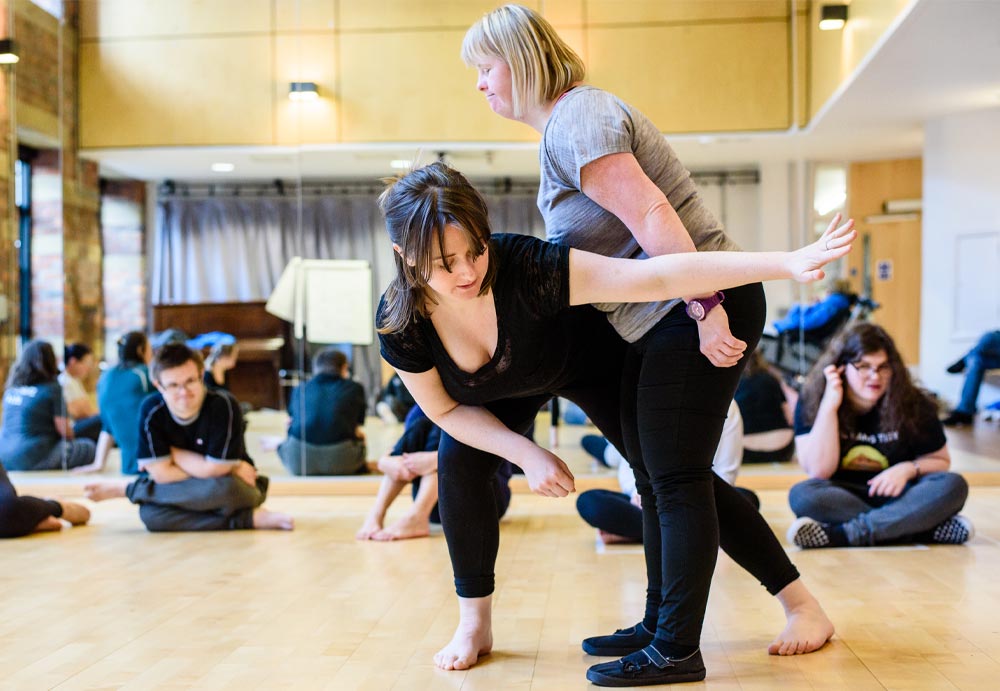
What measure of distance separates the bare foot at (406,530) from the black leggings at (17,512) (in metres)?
1.21

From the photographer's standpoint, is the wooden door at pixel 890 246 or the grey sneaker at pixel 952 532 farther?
the wooden door at pixel 890 246


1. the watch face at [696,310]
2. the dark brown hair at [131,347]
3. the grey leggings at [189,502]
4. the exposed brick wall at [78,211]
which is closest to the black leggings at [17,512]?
the grey leggings at [189,502]

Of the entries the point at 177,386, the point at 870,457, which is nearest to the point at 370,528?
the point at 177,386

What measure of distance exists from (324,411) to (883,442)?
273 cm

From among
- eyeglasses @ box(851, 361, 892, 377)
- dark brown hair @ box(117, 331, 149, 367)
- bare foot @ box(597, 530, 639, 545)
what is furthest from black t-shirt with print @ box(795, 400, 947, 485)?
dark brown hair @ box(117, 331, 149, 367)

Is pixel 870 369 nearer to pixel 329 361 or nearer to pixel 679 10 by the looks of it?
pixel 679 10

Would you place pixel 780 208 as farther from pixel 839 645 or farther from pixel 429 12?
pixel 839 645

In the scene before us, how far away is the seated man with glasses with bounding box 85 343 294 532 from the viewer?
370 centimetres

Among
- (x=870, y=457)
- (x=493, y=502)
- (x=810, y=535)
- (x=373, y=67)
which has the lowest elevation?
(x=810, y=535)

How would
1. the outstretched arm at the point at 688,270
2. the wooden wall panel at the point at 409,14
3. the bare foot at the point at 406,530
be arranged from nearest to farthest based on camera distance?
the outstretched arm at the point at 688,270
the bare foot at the point at 406,530
the wooden wall panel at the point at 409,14

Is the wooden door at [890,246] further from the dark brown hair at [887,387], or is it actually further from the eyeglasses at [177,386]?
the eyeglasses at [177,386]

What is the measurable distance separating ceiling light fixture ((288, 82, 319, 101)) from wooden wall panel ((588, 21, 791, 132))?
1.37m

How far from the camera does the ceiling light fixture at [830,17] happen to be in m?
4.98

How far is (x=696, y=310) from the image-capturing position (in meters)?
1.67
